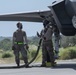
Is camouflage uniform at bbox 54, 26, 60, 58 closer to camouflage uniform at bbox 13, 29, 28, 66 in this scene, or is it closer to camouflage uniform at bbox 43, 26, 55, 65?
Answer: camouflage uniform at bbox 43, 26, 55, 65

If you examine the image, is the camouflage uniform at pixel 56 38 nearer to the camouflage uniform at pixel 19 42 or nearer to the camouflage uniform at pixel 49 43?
the camouflage uniform at pixel 49 43

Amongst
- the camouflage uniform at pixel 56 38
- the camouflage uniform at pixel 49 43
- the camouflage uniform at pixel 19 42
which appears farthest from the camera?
the camouflage uniform at pixel 56 38

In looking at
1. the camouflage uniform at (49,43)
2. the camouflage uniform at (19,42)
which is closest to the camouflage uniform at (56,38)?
the camouflage uniform at (49,43)

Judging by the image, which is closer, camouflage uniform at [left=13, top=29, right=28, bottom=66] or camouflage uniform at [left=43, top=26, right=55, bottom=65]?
camouflage uniform at [left=43, top=26, right=55, bottom=65]

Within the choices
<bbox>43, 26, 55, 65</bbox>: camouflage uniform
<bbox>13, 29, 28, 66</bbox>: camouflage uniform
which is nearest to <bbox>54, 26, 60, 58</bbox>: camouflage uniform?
<bbox>43, 26, 55, 65</bbox>: camouflage uniform

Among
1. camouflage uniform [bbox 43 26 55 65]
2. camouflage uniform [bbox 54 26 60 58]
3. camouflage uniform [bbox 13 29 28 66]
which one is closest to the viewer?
camouflage uniform [bbox 43 26 55 65]

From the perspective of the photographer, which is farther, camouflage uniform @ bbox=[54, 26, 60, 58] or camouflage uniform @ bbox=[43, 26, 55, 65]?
camouflage uniform @ bbox=[54, 26, 60, 58]

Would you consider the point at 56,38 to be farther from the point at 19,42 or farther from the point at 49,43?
the point at 19,42

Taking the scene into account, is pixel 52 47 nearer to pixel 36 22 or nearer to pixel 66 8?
pixel 66 8

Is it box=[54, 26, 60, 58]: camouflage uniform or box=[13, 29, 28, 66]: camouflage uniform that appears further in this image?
box=[54, 26, 60, 58]: camouflage uniform

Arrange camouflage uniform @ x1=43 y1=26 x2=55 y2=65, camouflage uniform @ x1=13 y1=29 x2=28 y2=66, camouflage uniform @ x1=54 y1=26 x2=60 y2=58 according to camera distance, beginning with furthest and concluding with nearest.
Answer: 1. camouflage uniform @ x1=54 y1=26 x2=60 y2=58
2. camouflage uniform @ x1=13 y1=29 x2=28 y2=66
3. camouflage uniform @ x1=43 y1=26 x2=55 y2=65
